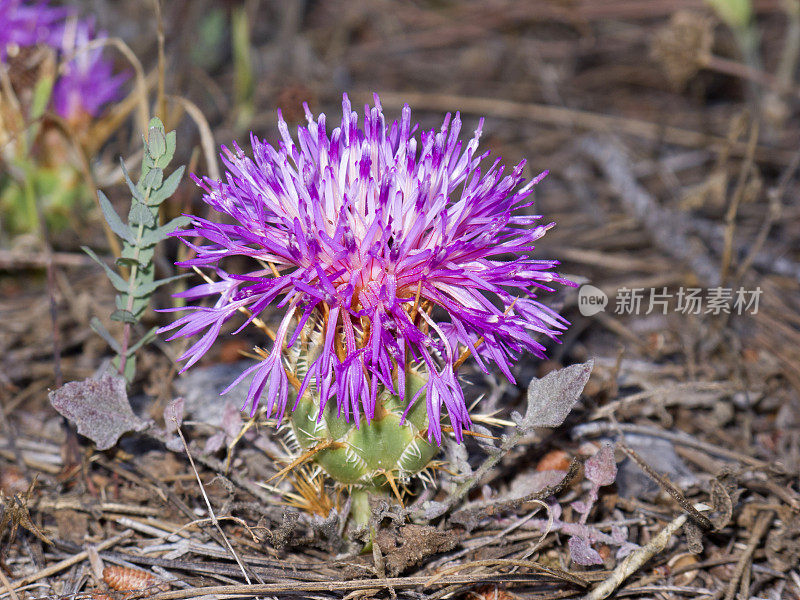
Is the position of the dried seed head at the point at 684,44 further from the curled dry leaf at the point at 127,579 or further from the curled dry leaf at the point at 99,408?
the curled dry leaf at the point at 127,579

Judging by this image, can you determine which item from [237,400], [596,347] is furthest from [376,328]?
[596,347]

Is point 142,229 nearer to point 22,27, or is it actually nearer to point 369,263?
point 369,263

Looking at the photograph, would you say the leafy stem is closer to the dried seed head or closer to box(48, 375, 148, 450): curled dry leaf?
box(48, 375, 148, 450): curled dry leaf

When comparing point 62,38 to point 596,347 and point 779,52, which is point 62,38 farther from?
point 779,52

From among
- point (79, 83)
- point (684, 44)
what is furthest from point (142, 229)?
point (684, 44)

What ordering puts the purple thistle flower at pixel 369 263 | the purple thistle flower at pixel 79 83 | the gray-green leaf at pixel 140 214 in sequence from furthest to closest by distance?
the purple thistle flower at pixel 79 83
the gray-green leaf at pixel 140 214
the purple thistle flower at pixel 369 263
